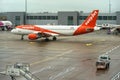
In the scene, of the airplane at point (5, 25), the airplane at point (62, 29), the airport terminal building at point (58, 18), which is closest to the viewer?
the airplane at point (62, 29)

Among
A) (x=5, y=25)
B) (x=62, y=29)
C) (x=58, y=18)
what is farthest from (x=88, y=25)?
(x=58, y=18)

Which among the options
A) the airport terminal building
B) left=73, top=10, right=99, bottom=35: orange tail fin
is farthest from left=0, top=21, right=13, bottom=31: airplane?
left=73, top=10, right=99, bottom=35: orange tail fin

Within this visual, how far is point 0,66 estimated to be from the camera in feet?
102

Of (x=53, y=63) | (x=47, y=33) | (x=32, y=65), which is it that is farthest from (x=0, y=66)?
(x=47, y=33)

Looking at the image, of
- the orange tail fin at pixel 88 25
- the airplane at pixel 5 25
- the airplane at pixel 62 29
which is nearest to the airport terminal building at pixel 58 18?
the airplane at pixel 5 25

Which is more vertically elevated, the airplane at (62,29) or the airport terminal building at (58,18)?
the airport terminal building at (58,18)

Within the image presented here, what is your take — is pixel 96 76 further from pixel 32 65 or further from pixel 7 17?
pixel 7 17

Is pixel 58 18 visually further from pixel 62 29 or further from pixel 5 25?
pixel 62 29

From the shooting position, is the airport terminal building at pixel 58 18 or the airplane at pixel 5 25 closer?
the airplane at pixel 5 25

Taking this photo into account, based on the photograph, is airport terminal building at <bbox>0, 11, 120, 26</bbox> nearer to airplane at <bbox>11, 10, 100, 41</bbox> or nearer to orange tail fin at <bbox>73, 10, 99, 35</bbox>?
airplane at <bbox>11, 10, 100, 41</bbox>

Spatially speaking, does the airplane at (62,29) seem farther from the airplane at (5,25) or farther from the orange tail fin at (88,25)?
the airplane at (5,25)

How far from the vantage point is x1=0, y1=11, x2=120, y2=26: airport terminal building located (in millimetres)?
139500

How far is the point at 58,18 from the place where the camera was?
5561 inches

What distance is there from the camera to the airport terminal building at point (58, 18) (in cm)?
13950
